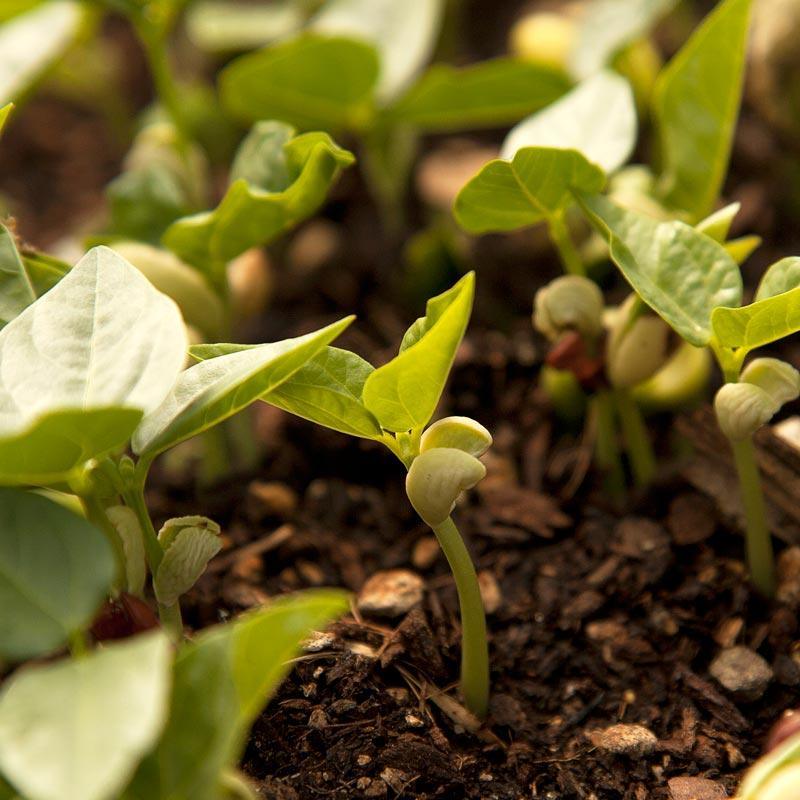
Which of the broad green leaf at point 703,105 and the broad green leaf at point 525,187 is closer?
the broad green leaf at point 525,187

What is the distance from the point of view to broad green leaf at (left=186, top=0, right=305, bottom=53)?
153 cm

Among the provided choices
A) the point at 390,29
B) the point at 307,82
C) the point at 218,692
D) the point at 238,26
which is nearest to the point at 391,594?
the point at 218,692

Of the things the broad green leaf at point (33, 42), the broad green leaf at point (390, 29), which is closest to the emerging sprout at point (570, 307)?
the broad green leaf at point (390, 29)

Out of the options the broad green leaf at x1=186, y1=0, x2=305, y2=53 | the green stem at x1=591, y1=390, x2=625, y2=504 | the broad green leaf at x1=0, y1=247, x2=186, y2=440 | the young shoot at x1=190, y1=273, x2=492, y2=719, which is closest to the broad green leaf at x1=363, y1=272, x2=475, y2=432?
the young shoot at x1=190, y1=273, x2=492, y2=719

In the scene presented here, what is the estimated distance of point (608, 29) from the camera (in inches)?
44.5

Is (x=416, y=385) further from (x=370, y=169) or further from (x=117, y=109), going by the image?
(x=117, y=109)

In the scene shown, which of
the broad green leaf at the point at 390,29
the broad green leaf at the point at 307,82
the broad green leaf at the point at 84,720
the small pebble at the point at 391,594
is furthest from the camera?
the broad green leaf at the point at 390,29

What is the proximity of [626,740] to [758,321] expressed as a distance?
0.30 meters

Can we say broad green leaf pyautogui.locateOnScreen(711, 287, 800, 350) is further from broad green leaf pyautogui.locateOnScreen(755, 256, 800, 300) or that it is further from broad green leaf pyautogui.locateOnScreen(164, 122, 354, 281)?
broad green leaf pyautogui.locateOnScreen(164, 122, 354, 281)

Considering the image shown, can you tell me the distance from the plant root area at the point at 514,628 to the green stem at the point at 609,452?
0.08 ft

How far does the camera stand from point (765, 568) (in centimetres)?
79

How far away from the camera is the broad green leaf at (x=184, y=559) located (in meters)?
0.63

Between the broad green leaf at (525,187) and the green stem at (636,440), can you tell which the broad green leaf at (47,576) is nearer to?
the broad green leaf at (525,187)

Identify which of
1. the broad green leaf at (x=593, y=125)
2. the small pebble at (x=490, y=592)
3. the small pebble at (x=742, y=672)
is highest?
the broad green leaf at (x=593, y=125)
